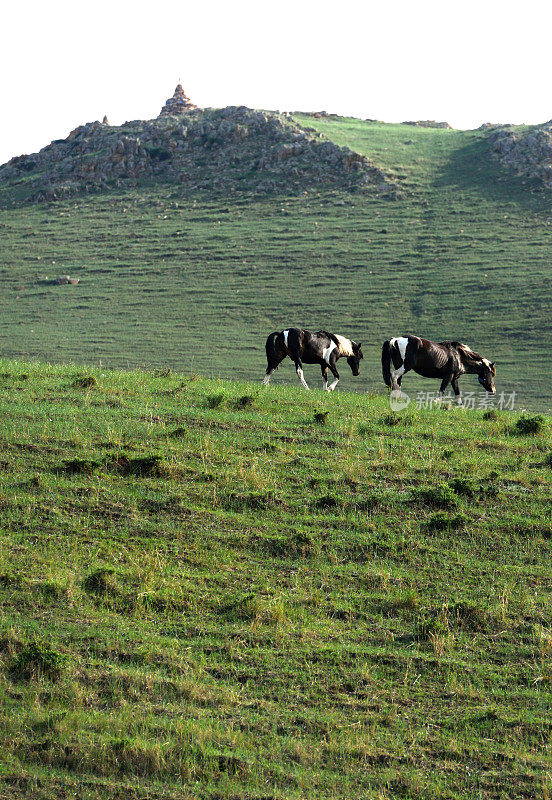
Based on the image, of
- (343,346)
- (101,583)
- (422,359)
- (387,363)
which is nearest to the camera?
(101,583)

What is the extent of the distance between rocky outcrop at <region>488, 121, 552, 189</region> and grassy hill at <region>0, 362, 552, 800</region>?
285 ft

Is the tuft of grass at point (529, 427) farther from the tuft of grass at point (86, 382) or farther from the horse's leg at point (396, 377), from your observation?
the tuft of grass at point (86, 382)

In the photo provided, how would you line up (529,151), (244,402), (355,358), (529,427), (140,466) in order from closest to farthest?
(140,466), (529,427), (244,402), (355,358), (529,151)

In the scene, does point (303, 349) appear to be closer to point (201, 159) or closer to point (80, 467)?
point (80, 467)

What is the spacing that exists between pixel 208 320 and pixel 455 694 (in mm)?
61913

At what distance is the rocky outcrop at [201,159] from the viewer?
10219 centimetres

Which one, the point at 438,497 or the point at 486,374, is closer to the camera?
the point at 438,497

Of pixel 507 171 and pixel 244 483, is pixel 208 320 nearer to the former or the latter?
pixel 507 171

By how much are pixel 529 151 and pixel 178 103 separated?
59.2m

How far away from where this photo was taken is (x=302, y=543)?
40.2 ft

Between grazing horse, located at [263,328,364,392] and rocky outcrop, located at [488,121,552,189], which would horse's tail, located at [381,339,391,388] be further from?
rocky outcrop, located at [488,121,552,189]

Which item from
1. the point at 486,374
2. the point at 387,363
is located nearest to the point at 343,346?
the point at 387,363

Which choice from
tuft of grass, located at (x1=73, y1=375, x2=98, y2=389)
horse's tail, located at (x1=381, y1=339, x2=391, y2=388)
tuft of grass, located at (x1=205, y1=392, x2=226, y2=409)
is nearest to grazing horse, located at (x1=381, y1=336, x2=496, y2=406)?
horse's tail, located at (x1=381, y1=339, x2=391, y2=388)

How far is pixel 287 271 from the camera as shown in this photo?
79500mm
